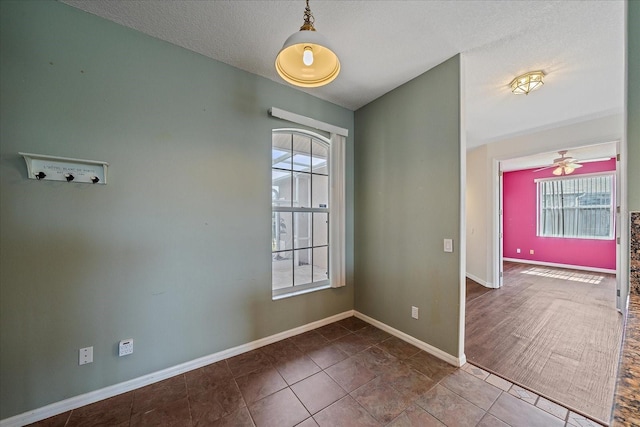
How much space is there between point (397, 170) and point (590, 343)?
2.61 meters

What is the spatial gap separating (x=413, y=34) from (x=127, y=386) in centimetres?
353

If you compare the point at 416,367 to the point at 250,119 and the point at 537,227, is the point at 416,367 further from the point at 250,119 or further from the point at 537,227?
the point at 537,227

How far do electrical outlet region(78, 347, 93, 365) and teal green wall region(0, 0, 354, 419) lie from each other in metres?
0.03

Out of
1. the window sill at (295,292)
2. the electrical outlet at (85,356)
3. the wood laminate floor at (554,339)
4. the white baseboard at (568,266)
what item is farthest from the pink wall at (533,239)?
the electrical outlet at (85,356)

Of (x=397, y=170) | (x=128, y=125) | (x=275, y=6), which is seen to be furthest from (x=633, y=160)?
(x=128, y=125)

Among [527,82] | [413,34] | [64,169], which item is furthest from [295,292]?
[527,82]

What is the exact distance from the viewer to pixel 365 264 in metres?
3.03

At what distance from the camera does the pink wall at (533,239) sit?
5.34 m

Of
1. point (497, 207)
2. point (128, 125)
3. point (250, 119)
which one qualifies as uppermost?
point (250, 119)

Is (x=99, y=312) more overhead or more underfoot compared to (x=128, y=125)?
more underfoot

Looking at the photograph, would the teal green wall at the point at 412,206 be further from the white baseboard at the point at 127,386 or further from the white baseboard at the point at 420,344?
the white baseboard at the point at 127,386

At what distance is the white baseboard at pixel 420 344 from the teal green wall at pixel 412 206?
0.15ft

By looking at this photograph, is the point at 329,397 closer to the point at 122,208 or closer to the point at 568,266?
the point at 122,208

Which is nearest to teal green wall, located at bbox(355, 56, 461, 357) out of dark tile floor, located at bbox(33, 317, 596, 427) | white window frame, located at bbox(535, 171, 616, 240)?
dark tile floor, located at bbox(33, 317, 596, 427)
